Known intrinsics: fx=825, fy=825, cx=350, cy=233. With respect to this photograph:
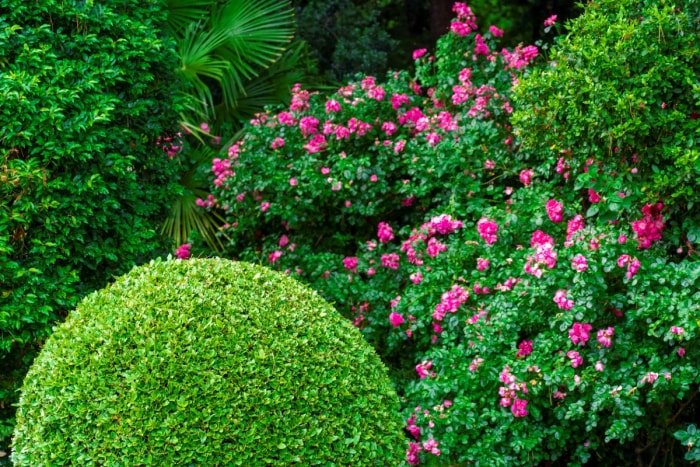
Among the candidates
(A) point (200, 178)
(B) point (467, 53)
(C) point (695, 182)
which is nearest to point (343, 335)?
(C) point (695, 182)

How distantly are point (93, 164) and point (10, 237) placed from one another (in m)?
0.57

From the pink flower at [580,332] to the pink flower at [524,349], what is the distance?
0.29m

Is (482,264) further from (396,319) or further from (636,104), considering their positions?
(636,104)

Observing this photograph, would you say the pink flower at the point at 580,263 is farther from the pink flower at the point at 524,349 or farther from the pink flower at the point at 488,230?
the pink flower at the point at 488,230

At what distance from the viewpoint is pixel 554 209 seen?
4.55 meters

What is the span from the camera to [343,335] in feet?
10.9

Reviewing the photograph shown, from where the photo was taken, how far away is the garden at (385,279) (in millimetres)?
3018

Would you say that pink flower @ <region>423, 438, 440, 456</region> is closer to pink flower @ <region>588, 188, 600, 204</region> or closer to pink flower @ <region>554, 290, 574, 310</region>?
pink flower @ <region>554, 290, 574, 310</region>

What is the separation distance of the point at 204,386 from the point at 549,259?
77.2 inches

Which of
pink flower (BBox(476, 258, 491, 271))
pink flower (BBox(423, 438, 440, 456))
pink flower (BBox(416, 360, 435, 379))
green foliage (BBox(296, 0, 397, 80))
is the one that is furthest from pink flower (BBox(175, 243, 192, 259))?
green foliage (BBox(296, 0, 397, 80))

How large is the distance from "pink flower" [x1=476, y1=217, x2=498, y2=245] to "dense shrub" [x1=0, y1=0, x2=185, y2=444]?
1.88 meters

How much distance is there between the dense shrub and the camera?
414 cm

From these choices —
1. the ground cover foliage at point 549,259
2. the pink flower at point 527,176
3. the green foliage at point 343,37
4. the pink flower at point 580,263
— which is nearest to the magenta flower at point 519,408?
the ground cover foliage at point 549,259

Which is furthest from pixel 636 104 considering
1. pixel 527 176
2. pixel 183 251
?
pixel 183 251
